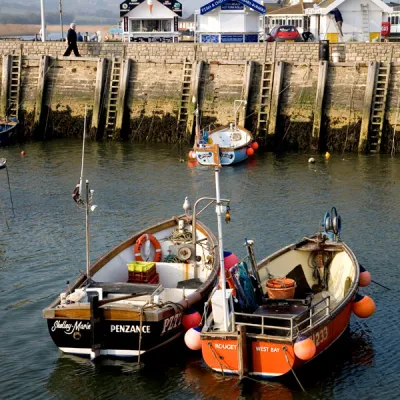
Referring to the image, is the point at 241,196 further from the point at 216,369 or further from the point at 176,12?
the point at 176,12

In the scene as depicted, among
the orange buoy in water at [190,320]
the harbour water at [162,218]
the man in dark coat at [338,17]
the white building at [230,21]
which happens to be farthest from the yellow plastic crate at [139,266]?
the man in dark coat at [338,17]

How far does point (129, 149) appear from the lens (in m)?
48.0

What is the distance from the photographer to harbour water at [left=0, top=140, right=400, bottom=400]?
68.6 feet

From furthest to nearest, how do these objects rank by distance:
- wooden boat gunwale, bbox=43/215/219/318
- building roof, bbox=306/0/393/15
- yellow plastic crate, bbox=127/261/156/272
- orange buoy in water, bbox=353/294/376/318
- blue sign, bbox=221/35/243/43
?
1. building roof, bbox=306/0/393/15
2. blue sign, bbox=221/35/243/43
3. yellow plastic crate, bbox=127/261/156/272
4. orange buoy in water, bbox=353/294/376/318
5. wooden boat gunwale, bbox=43/215/219/318

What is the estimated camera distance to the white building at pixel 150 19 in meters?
57.7

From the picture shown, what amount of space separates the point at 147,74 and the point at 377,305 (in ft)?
89.7

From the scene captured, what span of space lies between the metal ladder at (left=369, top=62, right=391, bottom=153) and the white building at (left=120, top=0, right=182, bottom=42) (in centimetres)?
1577

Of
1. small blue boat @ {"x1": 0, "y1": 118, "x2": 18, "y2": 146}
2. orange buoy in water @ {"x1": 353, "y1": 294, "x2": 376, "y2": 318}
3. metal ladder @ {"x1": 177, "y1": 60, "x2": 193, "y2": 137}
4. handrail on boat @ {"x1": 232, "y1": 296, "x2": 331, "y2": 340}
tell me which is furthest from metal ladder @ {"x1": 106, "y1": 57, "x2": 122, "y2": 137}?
handrail on boat @ {"x1": 232, "y1": 296, "x2": 331, "y2": 340}

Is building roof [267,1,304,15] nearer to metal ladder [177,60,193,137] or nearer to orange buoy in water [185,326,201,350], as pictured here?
metal ladder [177,60,193,137]

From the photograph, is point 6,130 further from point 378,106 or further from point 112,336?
point 112,336

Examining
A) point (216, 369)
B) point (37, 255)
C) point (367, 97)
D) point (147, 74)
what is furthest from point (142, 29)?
point (216, 369)

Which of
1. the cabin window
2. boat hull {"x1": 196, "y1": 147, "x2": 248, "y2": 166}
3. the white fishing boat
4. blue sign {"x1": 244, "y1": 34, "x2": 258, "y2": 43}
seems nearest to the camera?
boat hull {"x1": 196, "y1": 147, "x2": 248, "y2": 166}

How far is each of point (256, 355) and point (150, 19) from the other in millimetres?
40433

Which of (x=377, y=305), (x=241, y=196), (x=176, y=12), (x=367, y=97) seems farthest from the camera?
(x=176, y=12)
